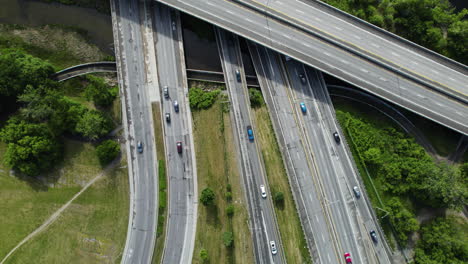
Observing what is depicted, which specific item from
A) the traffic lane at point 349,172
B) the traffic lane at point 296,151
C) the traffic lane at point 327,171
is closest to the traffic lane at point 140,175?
the traffic lane at point 296,151

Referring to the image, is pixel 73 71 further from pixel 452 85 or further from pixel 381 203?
pixel 452 85

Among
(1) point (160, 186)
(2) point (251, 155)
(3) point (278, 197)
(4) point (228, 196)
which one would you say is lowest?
(3) point (278, 197)

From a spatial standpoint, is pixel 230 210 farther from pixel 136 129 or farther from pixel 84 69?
pixel 84 69

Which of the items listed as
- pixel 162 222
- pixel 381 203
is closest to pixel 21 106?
pixel 162 222

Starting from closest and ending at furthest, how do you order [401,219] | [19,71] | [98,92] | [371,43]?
[401,219] → [19,71] → [98,92] → [371,43]

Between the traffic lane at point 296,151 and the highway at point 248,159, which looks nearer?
the traffic lane at point 296,151

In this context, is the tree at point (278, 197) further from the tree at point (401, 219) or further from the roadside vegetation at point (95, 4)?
the roadside vegetation at point (95, 4)

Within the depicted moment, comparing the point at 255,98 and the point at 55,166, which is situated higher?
the point at 255,98

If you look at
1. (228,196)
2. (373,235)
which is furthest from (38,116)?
(373,235)
